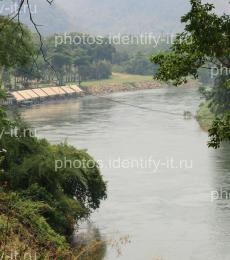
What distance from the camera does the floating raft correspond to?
134375 millimetres

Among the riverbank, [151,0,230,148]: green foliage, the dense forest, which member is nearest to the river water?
[151,0,230,148]: green foliage

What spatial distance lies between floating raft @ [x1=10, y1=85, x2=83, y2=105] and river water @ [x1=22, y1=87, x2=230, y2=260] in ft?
90.8

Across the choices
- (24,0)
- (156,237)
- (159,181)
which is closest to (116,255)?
(156,237)

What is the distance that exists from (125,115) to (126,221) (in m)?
63.9

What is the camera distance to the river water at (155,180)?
35.8 m

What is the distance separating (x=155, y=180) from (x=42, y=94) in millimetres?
92621

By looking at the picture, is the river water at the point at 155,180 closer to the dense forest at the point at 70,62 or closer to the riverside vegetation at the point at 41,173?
the riverside vegetation at the point at 41,173

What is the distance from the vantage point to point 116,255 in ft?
111

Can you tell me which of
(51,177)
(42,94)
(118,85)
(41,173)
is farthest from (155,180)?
(118,85)

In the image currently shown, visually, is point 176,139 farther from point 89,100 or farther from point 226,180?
point 89,100

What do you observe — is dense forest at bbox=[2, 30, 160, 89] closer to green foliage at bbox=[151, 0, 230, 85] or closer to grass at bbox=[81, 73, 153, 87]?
grass at bbox=[81, 73, 153, 87]

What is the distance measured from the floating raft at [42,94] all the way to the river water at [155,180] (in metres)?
27.7

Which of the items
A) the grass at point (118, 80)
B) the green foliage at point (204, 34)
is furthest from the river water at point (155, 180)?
the grass at point (118, 80)

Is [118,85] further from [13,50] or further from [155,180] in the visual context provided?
[13,50]
